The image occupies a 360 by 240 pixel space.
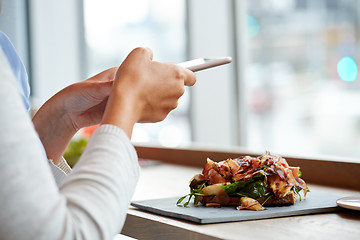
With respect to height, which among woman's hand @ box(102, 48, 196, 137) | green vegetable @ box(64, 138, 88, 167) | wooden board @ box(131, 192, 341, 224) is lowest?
green vegetable @ box(64, 138, 88, 167)

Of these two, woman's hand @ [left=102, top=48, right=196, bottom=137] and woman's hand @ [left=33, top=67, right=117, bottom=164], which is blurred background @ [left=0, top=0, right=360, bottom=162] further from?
woman's hand @ [left=102, top=48, right=196, bottom=137]

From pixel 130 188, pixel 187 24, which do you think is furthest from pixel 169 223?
pixel 187 24

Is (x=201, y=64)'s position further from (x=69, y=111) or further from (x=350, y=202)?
(x=350, y=202)

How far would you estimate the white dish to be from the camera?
1060 mm

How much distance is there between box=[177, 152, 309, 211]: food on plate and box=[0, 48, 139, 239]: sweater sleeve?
34 cm

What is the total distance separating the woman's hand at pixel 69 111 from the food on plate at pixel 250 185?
0.25 meters

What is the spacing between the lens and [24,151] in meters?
0.73

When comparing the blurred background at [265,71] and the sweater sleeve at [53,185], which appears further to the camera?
the blurred background at [265,71]

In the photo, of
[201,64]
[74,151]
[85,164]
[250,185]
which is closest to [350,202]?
[250,185]

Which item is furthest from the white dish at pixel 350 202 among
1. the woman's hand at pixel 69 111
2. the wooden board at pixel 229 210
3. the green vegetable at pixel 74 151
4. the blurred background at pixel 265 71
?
the blurred background at pixel 265 71

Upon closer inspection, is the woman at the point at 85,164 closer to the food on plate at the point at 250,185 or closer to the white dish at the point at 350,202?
the food on plate at the point at 250,185

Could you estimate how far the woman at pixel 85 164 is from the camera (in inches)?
28.2

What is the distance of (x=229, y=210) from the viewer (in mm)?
1093

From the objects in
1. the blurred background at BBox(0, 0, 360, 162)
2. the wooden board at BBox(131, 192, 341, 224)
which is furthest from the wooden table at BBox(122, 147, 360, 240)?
the blurred background at BBox(0, 0, 360, 162)
